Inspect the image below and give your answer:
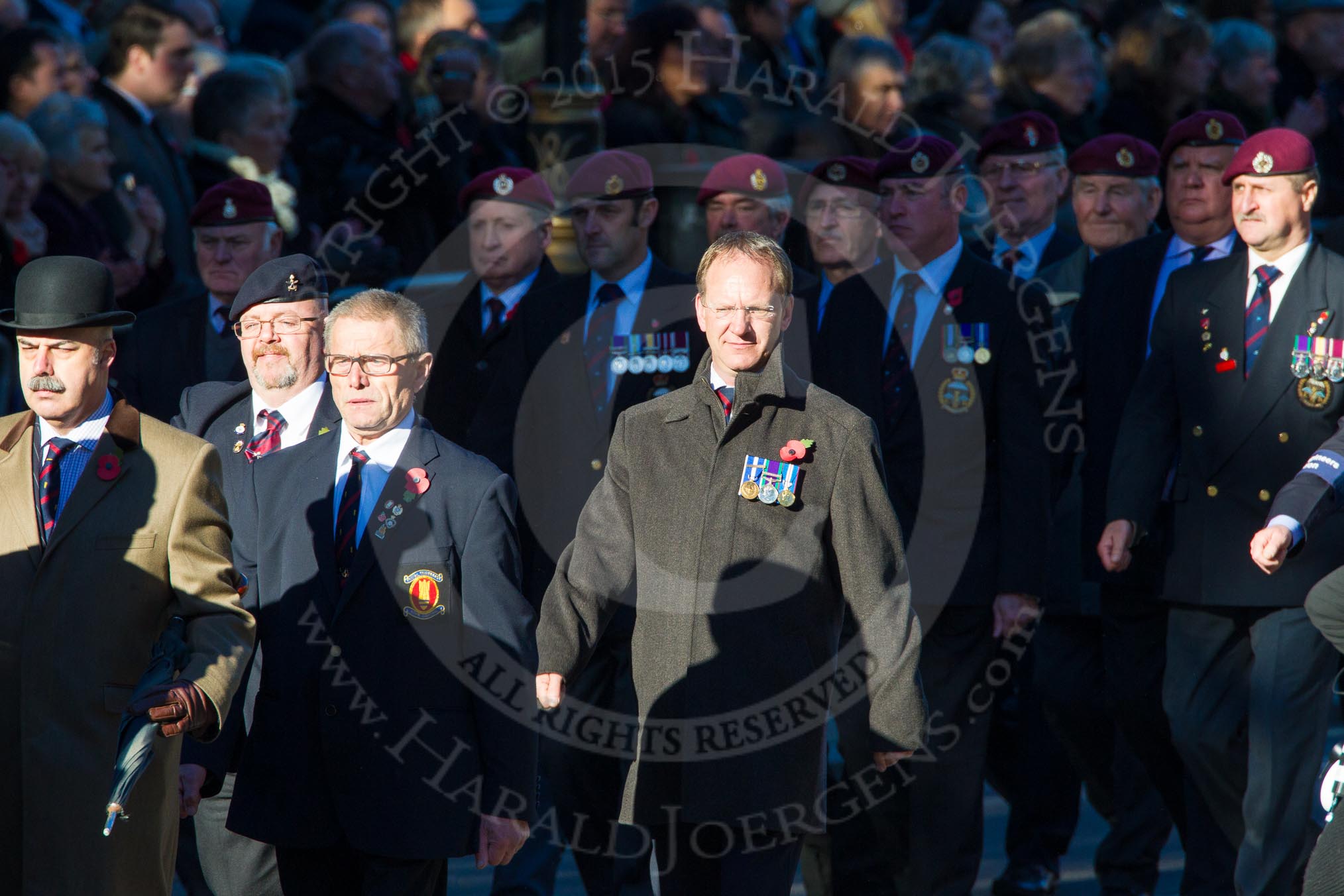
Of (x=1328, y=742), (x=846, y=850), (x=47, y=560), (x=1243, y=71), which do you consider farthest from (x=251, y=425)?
(x=1243, y=71)

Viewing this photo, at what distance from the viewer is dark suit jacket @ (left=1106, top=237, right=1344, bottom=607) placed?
21.3 ft

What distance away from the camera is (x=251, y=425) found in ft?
19.8

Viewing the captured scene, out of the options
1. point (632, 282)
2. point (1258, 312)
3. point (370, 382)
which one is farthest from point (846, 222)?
point (370, 382)

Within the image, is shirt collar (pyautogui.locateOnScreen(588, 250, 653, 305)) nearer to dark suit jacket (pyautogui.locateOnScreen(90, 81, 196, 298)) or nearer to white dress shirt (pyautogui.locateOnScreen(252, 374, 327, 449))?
white dress shirt (pyautogui.locateOnScreen(252, 374, 327, 449))

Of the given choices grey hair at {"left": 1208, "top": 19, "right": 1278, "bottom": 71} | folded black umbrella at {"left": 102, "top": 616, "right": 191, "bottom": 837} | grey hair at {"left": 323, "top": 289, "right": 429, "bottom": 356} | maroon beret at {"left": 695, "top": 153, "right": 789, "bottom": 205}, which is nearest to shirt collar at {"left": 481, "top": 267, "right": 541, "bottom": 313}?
maroon beret at {"left": 695, "top": 153, "right": 789, "bottom": 205}

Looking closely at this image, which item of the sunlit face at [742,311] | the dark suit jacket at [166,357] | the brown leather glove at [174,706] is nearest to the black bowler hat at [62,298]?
the brown leather glove at [174,706]

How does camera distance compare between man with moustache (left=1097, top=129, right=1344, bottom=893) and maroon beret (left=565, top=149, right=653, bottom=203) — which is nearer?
man with moustache (left=1097, top=129, right=1344, bottom=893)

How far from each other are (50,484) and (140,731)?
718mm

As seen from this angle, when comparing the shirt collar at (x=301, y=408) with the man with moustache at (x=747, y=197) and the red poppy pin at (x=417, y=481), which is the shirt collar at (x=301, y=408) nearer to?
the red poppy pin at (x=417, y=481)

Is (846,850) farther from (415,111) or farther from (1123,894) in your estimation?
(415,111)

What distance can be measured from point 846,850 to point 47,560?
10.9ft

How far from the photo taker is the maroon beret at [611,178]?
24.8ft

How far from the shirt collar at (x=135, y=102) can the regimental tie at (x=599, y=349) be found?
289 centimetres

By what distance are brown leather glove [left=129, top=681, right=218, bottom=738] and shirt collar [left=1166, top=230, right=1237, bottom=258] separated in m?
4.44
